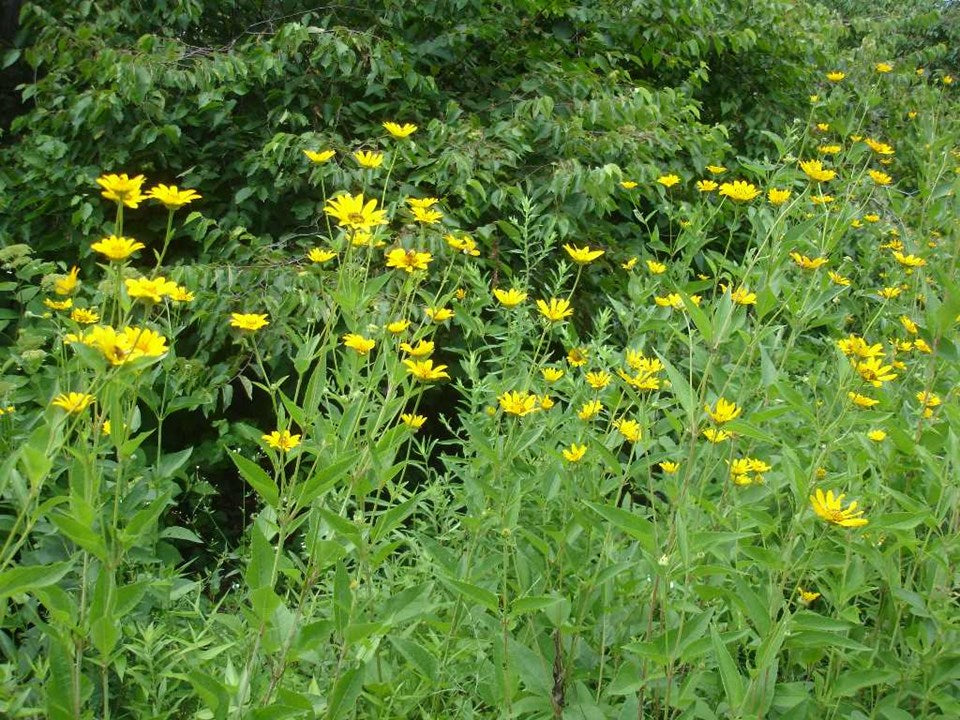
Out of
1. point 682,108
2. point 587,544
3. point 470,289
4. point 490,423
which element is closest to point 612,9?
point 682,108

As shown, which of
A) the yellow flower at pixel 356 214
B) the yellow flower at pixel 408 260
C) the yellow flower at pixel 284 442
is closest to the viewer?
the yellow flower at pixel 284 442

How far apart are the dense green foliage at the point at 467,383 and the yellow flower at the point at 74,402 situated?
0.02 m

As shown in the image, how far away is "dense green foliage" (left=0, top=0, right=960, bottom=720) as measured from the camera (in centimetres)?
128

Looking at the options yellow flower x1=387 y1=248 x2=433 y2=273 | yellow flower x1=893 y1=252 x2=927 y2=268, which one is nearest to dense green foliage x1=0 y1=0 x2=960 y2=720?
yellow flower x1=387 y1=248 x2=433 y2=273

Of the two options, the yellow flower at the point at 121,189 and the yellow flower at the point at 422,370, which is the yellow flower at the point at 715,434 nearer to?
the yellow flower at the point at 422,370

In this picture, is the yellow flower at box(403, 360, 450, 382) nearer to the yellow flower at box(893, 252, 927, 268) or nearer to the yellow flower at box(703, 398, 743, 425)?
the yellow flower at box(703, 398, 743, 425)

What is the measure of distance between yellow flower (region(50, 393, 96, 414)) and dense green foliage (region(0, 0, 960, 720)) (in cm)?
2

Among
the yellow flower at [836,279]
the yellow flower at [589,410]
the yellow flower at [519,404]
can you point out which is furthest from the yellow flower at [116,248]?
the yellow flower at [836,279]

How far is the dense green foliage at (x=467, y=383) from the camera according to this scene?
128 centimetres

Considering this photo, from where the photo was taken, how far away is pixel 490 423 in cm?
193

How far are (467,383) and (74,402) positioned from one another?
189 cm

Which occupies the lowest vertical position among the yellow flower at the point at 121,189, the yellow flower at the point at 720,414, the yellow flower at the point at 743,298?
the yellow flower at the point at 720,414

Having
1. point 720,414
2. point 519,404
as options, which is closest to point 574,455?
point 519,404

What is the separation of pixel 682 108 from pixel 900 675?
9.23 feet
